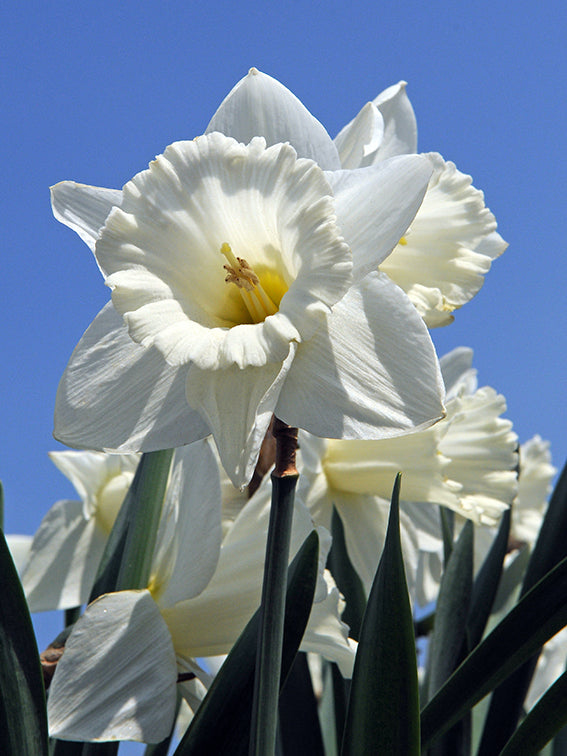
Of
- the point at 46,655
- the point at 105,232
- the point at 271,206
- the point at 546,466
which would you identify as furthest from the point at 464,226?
the point at 546,466

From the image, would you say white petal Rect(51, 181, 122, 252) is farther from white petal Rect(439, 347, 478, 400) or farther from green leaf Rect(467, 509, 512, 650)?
white petal Rect(439, 347, 478, 400)

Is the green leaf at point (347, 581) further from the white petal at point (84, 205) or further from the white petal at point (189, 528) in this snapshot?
the white petal at point (84, 205)

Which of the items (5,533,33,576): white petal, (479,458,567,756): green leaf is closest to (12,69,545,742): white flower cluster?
(479,458,567,756): green leaf

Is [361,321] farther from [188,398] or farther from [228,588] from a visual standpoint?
[228,588]

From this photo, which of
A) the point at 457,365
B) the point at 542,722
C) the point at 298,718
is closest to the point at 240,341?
the point at 542,722

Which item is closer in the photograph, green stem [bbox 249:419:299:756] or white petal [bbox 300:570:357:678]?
green stem [bbox 249:419:299:756]

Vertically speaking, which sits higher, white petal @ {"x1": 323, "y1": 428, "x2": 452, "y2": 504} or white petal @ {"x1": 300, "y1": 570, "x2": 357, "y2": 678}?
white petal @ {"x1": 323, "y1": 428, "x2": 452, "y2": 504}

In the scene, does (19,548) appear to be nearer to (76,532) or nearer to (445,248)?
(76,532)
